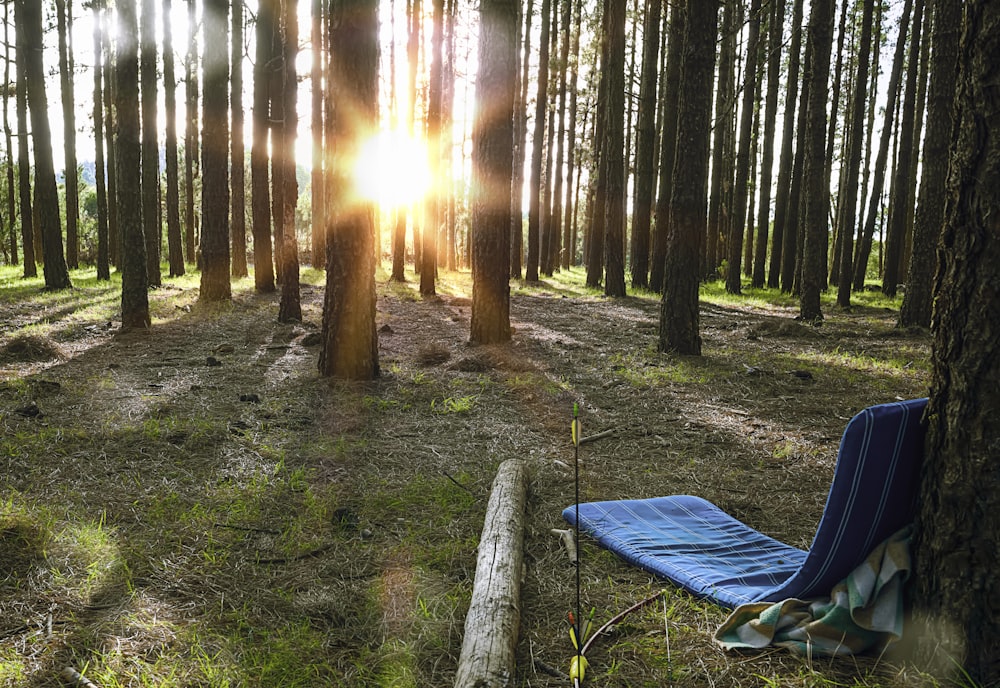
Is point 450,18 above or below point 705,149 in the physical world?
above

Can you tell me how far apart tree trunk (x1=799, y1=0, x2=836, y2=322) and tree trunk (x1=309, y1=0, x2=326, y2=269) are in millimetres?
9111

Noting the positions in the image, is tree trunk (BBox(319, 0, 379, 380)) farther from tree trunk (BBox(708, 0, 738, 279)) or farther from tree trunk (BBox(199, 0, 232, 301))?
tree trunk (BBox(708, 0, 738, 279))

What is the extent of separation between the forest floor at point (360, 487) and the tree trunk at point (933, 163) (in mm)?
1664

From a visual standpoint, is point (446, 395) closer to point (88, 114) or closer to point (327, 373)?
point (327, 373)

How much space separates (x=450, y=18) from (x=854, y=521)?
65.2 feet

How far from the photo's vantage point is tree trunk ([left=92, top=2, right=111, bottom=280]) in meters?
18.2

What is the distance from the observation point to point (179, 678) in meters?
2.29

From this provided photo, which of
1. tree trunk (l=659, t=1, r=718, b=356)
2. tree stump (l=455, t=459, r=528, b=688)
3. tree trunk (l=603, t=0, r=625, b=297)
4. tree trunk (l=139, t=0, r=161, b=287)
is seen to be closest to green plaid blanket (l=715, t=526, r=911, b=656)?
tree stump (l=455, t=459, r=528, b=688)

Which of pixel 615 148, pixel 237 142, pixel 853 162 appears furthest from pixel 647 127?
pixel 237 142

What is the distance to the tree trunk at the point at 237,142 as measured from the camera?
16031 mm

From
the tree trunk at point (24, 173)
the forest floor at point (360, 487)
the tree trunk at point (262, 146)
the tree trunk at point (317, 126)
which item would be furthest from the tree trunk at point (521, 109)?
the tree trunk at point (24, 173)

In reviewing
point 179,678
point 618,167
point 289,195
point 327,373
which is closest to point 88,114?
point 289,195

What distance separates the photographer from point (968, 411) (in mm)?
2193

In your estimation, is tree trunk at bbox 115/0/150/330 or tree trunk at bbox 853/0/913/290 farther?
tree trunk at bbox 853/0/913/290
